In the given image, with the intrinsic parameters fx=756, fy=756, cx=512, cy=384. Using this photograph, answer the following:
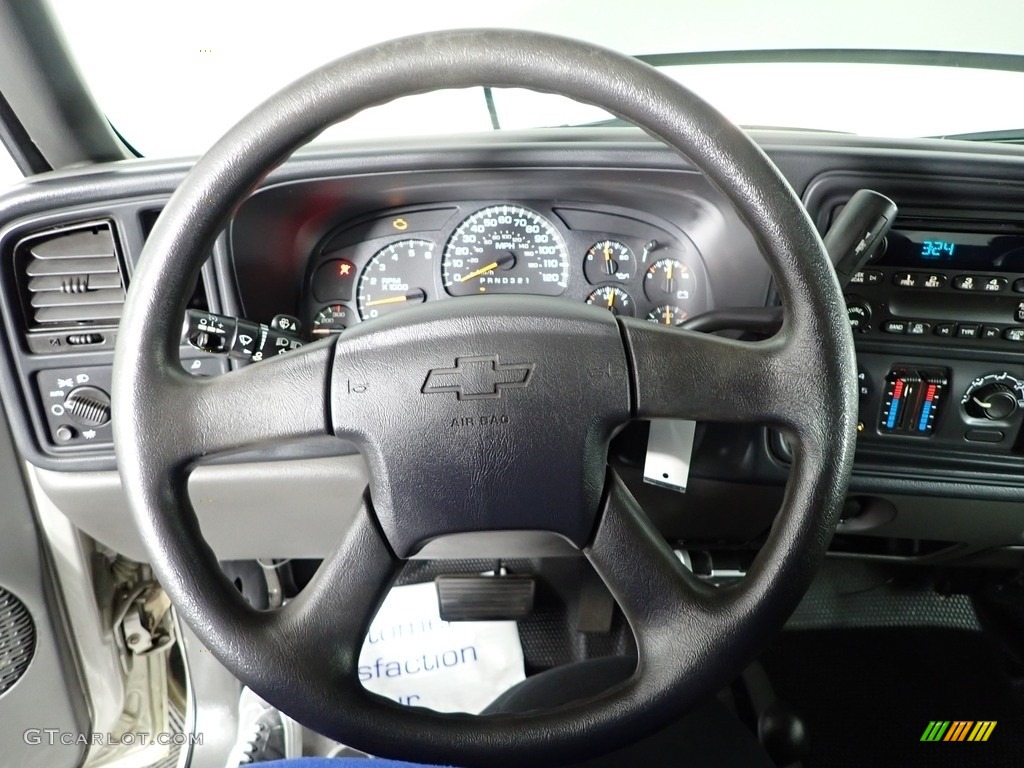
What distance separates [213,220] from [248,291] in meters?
0.42

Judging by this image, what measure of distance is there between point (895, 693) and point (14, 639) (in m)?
1.60

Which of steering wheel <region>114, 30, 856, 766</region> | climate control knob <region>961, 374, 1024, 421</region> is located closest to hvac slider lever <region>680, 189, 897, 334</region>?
steering wheel <region>114, 30, 856, 766</region>

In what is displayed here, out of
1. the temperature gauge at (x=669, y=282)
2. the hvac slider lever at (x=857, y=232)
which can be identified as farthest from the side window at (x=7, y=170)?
the hvac slider lever at (x=857, y=232)

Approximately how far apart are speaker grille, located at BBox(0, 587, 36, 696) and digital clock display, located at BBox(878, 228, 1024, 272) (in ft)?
4.76

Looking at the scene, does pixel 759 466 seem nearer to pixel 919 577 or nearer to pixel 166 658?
pixel 919 577

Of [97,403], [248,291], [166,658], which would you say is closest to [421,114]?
[248,291]

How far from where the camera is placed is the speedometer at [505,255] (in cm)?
107

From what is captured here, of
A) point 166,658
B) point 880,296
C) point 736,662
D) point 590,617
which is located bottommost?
point 166,658

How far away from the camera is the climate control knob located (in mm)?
1048

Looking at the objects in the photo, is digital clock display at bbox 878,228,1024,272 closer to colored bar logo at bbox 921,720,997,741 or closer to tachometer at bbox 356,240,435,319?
tachometer at bbox 356,240,435,319

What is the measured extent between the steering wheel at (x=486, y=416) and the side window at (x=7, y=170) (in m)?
0.62

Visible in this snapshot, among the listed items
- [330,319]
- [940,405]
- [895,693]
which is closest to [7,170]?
[330,319]

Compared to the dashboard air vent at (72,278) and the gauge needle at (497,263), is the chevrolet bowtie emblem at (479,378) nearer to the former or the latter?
the gauge needle at (497,263)

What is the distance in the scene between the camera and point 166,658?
153 cm
